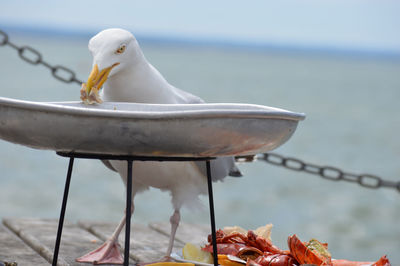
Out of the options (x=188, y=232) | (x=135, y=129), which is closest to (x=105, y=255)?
(x=188, y=232)

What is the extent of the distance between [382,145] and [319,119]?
5047mm

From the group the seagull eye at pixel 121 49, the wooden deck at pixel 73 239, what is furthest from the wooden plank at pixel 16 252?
the seagull eye at pixel 121 49

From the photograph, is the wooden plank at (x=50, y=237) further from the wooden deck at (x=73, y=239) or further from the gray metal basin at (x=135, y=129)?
the gray metal basin at (x=135, y=129)

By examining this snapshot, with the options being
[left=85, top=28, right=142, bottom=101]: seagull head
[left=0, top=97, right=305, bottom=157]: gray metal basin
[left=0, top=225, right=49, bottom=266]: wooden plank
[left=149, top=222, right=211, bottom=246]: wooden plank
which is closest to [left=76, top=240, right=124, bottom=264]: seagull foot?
[left=0, top=225, right=49, bottom=266]: wooden plank

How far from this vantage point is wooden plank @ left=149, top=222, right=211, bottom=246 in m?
2.99

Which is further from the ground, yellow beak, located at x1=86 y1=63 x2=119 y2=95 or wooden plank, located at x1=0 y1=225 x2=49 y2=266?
yellow beak, located at x1=86 y1=63 x2=119 y2=95

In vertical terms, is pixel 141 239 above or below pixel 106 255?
above

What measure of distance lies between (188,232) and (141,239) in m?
0.31

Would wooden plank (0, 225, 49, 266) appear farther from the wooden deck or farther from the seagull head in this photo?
the seagull head

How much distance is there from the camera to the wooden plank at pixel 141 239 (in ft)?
8.64

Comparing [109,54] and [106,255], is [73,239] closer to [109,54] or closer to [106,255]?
[106,255]

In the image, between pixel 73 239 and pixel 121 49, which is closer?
pixel 121 49

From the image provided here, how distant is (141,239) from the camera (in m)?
2.92

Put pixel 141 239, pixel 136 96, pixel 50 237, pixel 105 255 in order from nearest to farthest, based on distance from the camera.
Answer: pixel 136 96 < pixel 105 255 < pixel 50 237 < pixel 141 239
